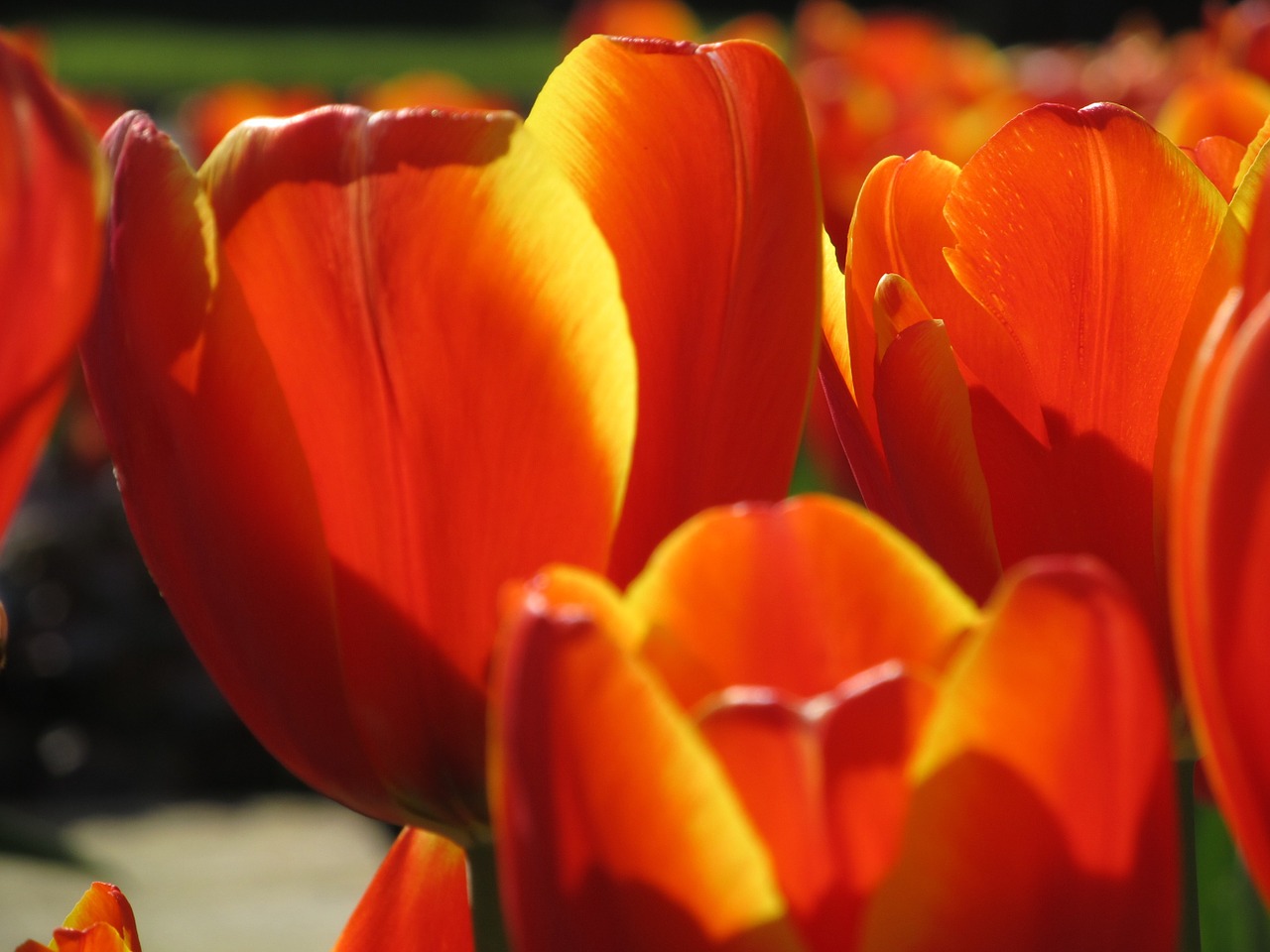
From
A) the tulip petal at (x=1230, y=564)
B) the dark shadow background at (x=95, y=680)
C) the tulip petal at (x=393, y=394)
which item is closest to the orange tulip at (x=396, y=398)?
the tulip petal at (x=393, y=394)

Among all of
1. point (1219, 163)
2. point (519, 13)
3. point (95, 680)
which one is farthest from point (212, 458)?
point (519, 13)

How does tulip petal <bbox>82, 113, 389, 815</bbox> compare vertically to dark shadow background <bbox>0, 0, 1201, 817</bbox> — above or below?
above

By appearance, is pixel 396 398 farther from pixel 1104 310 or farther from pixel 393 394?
pixel 1104 310

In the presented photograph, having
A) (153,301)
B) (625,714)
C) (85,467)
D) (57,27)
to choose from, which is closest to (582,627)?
(625,714)

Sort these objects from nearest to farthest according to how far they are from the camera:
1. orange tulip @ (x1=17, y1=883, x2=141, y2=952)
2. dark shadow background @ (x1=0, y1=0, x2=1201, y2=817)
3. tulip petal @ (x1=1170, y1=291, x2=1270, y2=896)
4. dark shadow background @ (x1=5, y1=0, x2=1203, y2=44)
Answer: tulip petal @ (x1=1170, y1=291, x2=1270, y2=896)
orange tulip @ (x1=17, y1=883, x2=141, y2=952)
dark shadow background @ (x1=0, y1=0, x2=1201, y2=817)
dark shadow background @ (x1=5, y1=0, x2=1203, y2=44)

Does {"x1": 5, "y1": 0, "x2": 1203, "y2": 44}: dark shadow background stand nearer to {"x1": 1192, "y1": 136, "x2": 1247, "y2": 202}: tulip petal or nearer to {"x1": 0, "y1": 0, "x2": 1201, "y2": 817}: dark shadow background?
{"x1": 0, "y1": 0, "x2": 1201, "y2": 817}: dark shadow background

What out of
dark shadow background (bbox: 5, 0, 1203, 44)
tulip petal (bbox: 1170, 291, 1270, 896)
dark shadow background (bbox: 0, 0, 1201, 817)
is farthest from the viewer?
dark shadow background (bbox: 5, 0, 1203, 44)

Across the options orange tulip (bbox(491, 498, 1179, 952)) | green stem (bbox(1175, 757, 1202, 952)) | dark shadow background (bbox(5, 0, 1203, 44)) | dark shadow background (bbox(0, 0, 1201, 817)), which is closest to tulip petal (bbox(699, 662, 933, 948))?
orange tulip (bbox(491, 498, 1179, 952))
